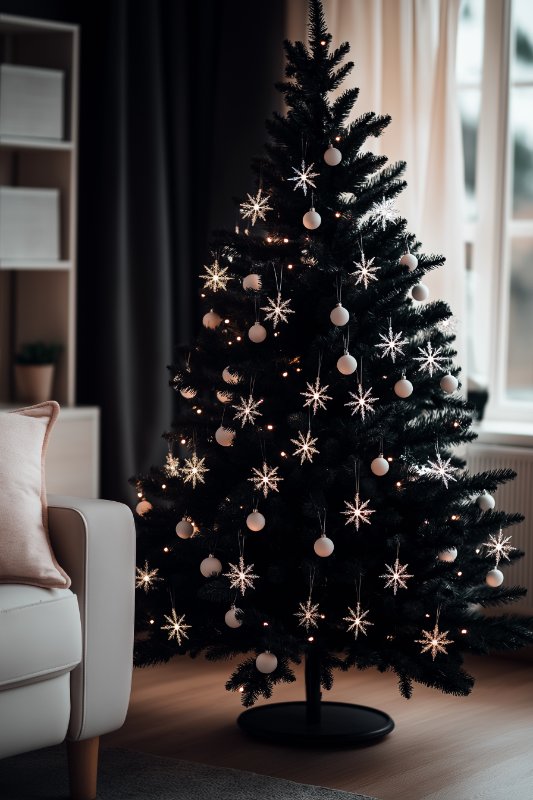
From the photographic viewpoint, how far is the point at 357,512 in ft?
9.46

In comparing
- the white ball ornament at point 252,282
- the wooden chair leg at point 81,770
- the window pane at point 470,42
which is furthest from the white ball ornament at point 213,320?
the window pane at point 470,42

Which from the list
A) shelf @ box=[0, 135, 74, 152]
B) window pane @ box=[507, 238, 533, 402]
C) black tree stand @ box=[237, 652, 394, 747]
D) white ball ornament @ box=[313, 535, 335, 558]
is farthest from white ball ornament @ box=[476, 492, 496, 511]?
shelf @ box=[0, 135, 74, 152]

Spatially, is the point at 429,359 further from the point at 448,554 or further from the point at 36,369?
the point at 36,369

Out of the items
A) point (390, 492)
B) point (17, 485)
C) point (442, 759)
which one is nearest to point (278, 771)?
point (442, 759)

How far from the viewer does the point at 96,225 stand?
4598mm

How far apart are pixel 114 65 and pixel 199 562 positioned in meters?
2.07

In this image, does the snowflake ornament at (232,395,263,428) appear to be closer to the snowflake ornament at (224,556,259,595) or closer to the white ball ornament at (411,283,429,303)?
the snowflake ornament at (224,556,259,595)

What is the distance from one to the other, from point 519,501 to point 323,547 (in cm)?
127

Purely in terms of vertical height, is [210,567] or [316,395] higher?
[316,395]

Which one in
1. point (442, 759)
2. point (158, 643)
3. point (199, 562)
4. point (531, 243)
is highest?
point (531, 243)

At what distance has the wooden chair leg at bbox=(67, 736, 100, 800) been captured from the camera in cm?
268

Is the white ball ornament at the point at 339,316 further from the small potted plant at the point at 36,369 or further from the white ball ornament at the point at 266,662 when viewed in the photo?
the small potted plant at the point at 36,369

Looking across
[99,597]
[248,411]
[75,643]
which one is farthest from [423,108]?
[75,643]

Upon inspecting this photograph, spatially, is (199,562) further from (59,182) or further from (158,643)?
(59,182)
